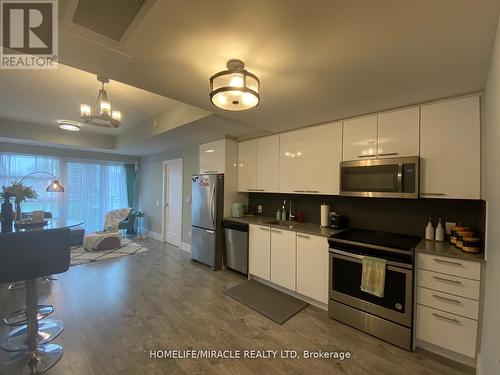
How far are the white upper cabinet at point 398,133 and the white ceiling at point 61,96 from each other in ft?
9.26

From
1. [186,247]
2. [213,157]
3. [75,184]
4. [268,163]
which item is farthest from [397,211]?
[75,184]

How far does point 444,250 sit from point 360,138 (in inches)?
54.3

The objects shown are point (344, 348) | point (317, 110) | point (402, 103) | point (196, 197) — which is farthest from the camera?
point (196, 197)

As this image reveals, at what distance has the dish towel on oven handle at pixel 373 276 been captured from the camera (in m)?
2.10

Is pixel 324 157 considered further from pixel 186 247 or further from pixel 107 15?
pixel 186 247

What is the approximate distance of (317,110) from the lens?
8.21 feet

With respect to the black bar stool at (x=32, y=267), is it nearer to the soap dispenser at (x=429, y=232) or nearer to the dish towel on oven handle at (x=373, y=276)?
the dish towel on oven handle at (x=373, y=276)

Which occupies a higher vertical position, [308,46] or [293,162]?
[308,46]

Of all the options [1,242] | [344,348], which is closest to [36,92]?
[1,242]

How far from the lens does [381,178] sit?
2.39 meters

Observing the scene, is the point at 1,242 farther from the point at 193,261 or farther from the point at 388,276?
the point at 388,276

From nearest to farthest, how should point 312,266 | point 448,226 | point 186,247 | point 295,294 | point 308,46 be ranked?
point 308,46 < point 448,226 < point 312,266 < point 295,294 < point 186,247

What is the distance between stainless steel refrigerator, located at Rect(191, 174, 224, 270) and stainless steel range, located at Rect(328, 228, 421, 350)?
6.68 ft

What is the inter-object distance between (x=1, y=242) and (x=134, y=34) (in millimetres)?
1844
